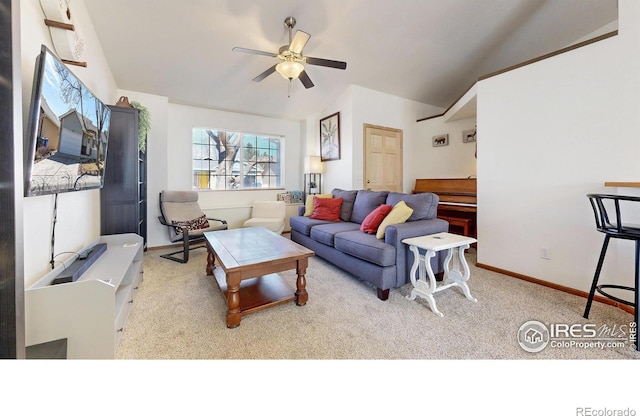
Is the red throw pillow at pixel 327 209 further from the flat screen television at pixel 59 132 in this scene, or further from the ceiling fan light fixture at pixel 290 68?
the flat screen television at pixel 59 132

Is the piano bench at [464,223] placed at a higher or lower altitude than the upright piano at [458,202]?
lower

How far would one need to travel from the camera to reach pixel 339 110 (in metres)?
4.42

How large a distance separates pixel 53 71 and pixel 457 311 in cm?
309

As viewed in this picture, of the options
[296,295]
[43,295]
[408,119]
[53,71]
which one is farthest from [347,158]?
[43,295]

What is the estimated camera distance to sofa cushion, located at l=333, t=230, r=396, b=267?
213 cm

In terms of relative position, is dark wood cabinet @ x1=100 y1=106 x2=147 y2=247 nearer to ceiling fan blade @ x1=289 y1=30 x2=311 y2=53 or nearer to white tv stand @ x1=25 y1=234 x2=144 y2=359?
white tv stand @ x1=25 y1=234 x2=144 y2=359

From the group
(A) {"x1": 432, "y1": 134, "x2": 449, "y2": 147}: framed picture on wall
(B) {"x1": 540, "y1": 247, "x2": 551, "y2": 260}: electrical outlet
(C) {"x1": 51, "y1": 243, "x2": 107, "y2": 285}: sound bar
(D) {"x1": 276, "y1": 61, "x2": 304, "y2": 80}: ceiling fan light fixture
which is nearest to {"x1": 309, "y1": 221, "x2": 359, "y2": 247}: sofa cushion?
(D) {"x1": 276, "y1": 61, "x2": 304, "y2": 80}: ceiling fan light fixture

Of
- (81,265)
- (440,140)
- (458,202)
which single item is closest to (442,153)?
(440,140)

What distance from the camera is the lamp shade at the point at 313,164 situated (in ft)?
15.6

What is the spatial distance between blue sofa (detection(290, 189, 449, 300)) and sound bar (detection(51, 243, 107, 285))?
A: 2099 mm

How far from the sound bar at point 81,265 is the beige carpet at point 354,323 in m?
0.53

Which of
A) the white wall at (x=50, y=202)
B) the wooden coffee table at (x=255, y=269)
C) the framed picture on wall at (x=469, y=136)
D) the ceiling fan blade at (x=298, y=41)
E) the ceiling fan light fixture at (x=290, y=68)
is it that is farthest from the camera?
the framed picture on wall at (x=469, y=136)

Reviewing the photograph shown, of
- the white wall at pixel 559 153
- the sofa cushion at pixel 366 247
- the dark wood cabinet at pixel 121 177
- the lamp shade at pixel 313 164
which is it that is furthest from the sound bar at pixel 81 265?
the white wall at pixel 559 153

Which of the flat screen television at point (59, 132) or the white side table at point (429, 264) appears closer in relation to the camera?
the flat screen television at point (59, 132)
